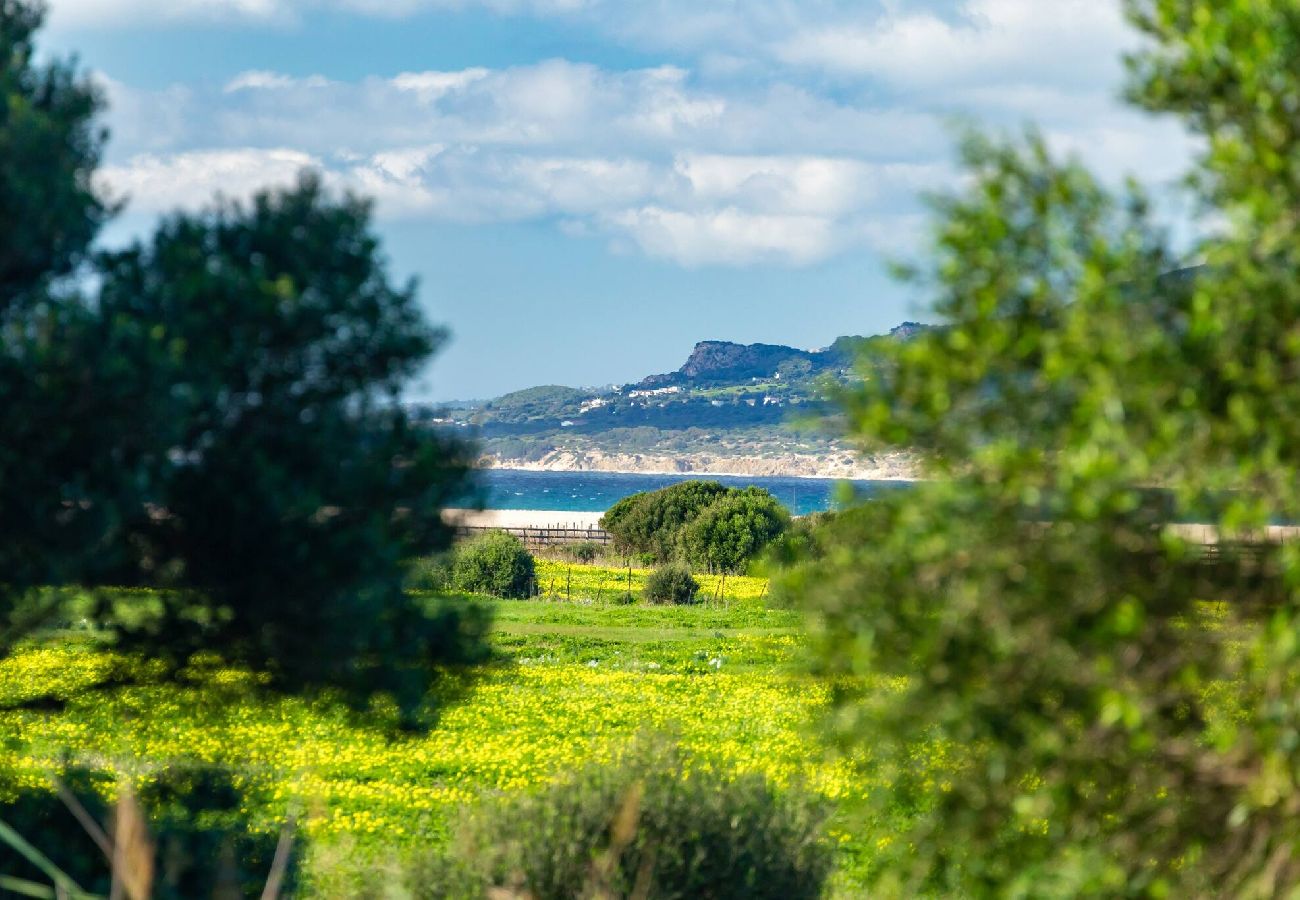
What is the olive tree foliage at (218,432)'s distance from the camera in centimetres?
593

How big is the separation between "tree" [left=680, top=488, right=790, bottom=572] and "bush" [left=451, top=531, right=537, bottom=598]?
Answer: 859 cm

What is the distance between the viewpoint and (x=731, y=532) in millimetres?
46969

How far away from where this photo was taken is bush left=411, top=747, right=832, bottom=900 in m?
7.95

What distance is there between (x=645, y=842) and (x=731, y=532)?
38.9m

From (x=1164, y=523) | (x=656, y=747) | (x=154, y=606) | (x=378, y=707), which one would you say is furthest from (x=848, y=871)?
(x=1164, y=523)

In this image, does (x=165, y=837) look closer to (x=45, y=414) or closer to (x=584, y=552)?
(x=45, y=414)

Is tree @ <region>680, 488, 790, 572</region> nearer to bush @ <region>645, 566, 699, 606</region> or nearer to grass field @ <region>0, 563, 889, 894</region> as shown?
bush @ <region>645, 566, 699, 606</region>

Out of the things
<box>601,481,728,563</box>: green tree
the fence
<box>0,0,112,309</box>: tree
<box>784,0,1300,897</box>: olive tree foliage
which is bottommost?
the fence

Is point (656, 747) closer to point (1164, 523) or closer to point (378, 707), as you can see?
point (378, 707)

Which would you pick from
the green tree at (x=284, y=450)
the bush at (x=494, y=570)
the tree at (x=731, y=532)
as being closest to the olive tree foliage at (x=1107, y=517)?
the green tree at (x=284, y=450)

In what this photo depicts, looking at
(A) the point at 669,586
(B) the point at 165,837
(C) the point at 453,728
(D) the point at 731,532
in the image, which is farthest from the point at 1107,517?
(D) the point at 731,532

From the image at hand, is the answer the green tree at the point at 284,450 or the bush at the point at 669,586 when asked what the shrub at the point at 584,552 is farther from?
the green tree at the point at 284,450

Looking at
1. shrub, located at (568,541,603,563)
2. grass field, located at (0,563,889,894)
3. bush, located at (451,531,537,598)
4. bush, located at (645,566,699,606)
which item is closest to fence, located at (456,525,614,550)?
shrub, located at (568,541,603,563)

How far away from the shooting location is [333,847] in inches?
467
